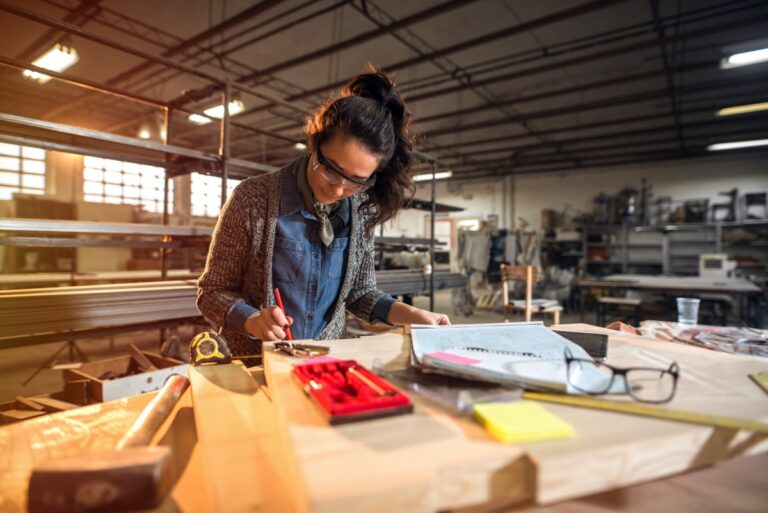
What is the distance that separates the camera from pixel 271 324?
1.03 m

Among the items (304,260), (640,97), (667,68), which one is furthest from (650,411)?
(640,97)

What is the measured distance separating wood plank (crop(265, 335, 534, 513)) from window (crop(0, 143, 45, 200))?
11075 millimetres

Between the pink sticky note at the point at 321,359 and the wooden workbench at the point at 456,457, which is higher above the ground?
the pink sticky note at the point at 321,359

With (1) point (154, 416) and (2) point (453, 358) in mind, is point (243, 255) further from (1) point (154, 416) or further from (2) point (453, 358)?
(2) point (453, 358)

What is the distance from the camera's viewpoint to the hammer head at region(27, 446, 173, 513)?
518mm

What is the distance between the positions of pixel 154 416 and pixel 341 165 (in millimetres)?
773

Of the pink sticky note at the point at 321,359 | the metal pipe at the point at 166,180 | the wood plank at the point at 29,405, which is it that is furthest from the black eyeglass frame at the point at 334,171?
the metal pipe at the point at 166,180

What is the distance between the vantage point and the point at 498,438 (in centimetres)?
53

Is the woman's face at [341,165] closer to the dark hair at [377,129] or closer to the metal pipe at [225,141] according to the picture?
the dark hair at [377,129]

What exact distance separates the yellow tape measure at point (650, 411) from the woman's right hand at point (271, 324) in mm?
590

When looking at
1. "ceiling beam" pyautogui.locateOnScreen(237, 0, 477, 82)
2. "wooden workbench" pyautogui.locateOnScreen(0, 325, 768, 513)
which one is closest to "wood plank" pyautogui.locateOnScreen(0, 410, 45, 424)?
"wooden workbench" pyautogui.locateOnScreen(0, 325, 768, 513)

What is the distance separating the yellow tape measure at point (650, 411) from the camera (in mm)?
579

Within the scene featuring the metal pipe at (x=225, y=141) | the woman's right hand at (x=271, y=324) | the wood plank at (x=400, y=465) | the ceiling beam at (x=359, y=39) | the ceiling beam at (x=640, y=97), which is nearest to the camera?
→ the wood plank at (x=400, y=465)

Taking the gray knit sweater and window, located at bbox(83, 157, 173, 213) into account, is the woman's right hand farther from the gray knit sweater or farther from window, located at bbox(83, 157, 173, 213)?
window, located at bbox(83, 157, 173, 213)
